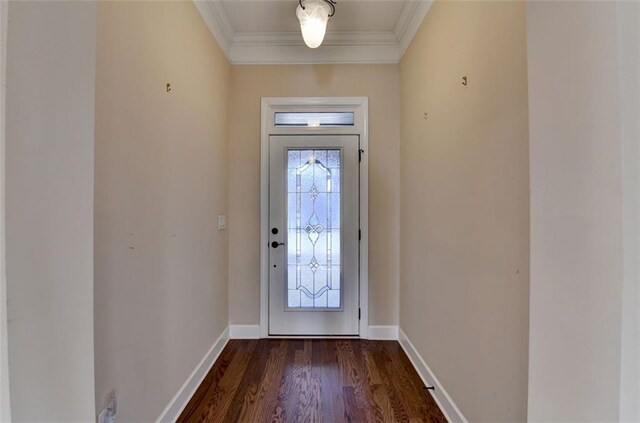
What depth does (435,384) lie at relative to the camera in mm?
1870

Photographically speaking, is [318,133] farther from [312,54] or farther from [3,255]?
[3,255]

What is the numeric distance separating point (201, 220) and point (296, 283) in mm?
1114

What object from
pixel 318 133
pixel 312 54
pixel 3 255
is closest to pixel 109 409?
pixel 3 255

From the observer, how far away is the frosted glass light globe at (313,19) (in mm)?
1976

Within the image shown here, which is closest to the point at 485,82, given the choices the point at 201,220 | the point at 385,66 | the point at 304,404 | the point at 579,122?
the point at 579,122

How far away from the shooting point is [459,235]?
161 centimetres

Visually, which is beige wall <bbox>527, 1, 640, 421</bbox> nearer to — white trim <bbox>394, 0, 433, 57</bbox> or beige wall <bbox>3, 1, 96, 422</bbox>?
beige wall <bbox>3, 1, 96, 422</bbox>

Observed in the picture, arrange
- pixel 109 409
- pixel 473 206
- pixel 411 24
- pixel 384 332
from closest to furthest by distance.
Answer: pixel 109 409, pixel 473 206, pixel 411 24, pixel 384 332

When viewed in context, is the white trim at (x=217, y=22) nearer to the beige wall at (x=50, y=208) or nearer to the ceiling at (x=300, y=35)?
the ceiling at (x=300, y=35)

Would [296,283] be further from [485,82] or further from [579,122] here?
[579,122]

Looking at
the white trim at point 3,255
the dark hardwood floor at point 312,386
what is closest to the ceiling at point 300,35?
the white trim at point 3,255

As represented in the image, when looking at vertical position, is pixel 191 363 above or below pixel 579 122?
below

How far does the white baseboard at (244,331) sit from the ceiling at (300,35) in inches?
99.1

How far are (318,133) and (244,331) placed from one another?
202 centimetres
